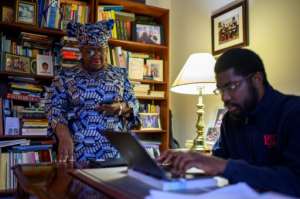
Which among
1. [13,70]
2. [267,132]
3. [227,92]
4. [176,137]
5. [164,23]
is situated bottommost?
[176,137]

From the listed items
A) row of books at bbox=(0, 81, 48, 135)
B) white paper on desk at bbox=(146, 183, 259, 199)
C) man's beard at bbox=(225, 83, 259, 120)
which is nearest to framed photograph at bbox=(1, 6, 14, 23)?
row of books at bbox=(0, 81, 48, 135)

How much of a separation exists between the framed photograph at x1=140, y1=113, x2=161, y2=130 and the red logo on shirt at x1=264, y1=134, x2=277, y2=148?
2.14 m

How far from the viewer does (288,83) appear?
88.6 inches

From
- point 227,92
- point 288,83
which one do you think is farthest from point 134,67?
point 227,92

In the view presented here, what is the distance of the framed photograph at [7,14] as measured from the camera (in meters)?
2.79

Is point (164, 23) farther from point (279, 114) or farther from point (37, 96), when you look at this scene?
point (279, 114)

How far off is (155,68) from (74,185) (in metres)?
2.41

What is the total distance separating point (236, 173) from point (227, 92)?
1.24ft

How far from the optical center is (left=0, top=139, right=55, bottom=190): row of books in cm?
271

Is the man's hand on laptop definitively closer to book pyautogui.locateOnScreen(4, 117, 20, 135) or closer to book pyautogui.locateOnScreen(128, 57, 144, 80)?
book pyautogui.locateOnScreen(4, 117, 20, 135)

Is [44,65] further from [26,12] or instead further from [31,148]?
[31,148]

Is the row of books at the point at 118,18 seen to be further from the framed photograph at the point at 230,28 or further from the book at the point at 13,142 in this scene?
the book at the point at 13,142

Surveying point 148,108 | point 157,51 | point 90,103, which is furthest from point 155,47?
point 90,103

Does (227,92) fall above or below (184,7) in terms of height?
below
